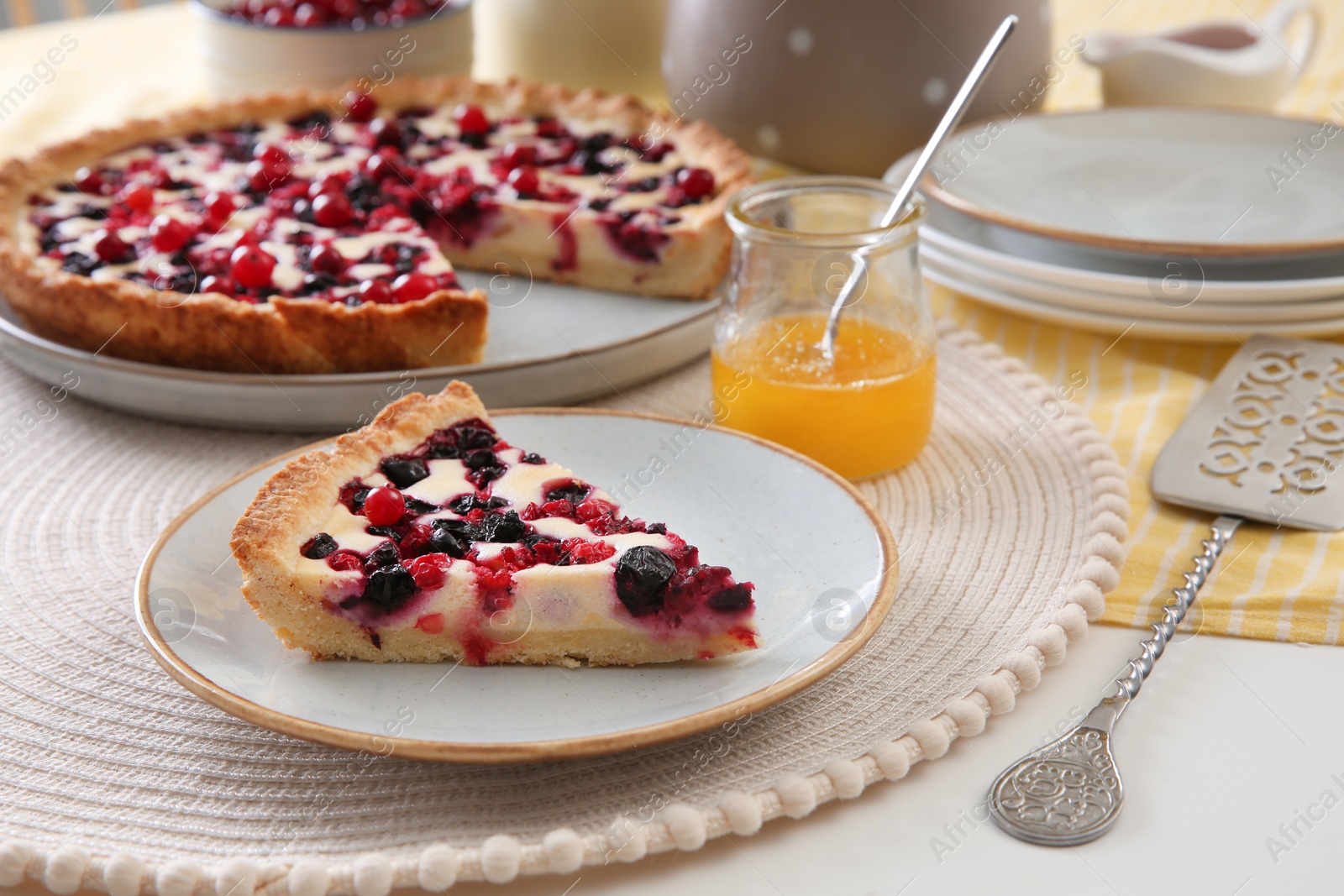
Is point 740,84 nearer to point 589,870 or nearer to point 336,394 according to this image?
point 336,394

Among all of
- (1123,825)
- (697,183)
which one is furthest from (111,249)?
(1123,825)

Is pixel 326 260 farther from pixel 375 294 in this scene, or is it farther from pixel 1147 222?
pixel 1147 222

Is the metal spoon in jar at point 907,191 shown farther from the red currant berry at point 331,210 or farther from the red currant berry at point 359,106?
the red currant berry at point 359,106

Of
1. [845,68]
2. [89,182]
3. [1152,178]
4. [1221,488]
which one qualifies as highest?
[845,68]

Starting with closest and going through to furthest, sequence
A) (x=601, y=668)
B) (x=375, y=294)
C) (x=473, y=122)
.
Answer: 1. (x=601, y=668)
2. (x=375, y=294)
3. (x=473, y=122)

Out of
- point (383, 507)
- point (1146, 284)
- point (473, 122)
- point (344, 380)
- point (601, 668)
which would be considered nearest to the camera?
point (601, 668)

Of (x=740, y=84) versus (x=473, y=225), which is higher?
(x=740, y=84)

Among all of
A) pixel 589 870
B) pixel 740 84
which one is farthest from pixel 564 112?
pixel 589 870
